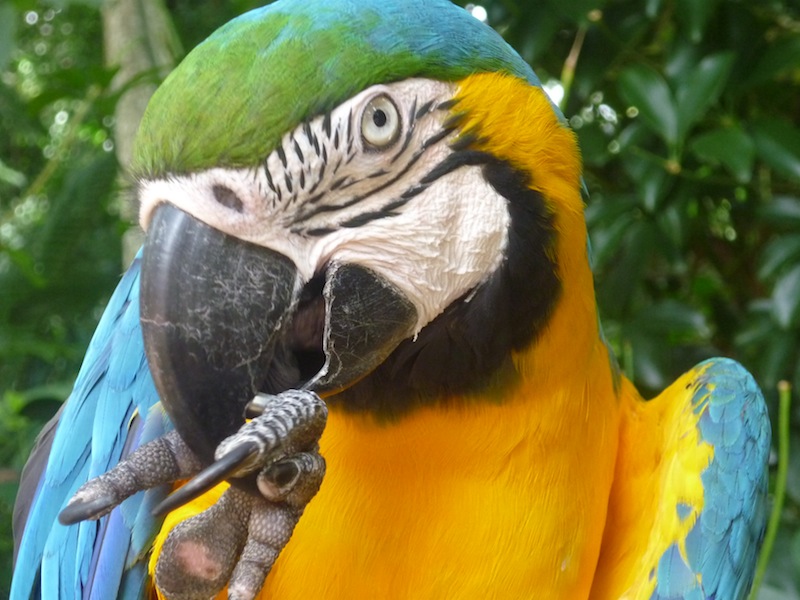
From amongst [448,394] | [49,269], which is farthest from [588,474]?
[49,269]

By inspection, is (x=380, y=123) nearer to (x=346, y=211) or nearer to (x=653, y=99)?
(x=346, y=211)

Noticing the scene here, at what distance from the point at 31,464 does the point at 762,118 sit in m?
1.66

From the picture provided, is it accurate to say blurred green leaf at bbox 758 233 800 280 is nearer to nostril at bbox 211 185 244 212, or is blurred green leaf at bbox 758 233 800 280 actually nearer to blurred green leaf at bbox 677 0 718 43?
blurred green leaf at bbox 677 0 718 43

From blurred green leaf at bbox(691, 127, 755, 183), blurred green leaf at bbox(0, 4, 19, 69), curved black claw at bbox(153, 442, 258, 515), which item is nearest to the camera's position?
curved black claw at bbox(153, 442, 258, 515)

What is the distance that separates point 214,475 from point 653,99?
4.40ft

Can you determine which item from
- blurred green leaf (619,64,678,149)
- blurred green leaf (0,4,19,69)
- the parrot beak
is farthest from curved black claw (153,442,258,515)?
blurred green leaf (619,64,678,149)

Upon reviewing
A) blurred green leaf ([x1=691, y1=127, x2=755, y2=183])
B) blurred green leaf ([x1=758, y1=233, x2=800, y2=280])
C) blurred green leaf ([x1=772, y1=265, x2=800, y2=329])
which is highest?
blurred green leaf ([x1=691, y1=127, x2=755, y2=183])

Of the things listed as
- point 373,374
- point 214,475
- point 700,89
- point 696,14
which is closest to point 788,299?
point 700,89

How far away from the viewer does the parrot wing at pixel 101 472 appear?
1.04 m

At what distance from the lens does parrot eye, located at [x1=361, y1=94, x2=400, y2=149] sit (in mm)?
821

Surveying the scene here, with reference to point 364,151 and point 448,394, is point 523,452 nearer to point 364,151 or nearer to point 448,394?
point 448,394

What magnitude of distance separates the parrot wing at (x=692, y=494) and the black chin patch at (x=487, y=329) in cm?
34

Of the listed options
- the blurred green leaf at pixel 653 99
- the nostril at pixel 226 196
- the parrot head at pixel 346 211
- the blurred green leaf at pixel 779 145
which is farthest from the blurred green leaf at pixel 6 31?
the blurred green leaf at pixel 779 145

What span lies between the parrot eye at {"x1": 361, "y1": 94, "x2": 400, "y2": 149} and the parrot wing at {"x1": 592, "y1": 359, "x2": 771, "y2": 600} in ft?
2.04
